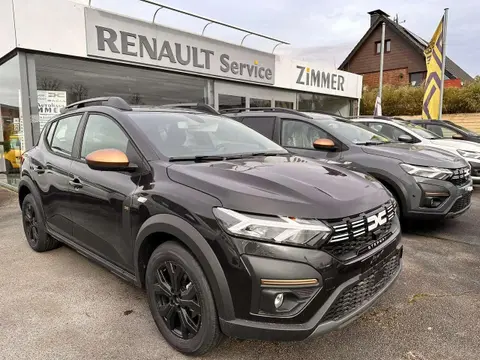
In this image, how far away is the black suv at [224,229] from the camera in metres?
1.95

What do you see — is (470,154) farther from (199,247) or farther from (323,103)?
(323,103)

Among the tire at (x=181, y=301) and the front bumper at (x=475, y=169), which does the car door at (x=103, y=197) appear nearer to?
the tire at (x=181, y=301)

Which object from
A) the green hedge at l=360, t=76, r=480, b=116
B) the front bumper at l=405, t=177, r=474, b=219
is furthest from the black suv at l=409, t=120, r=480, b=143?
the green hedge at l=360, t=76, r=480, b=116

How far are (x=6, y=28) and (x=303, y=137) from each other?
18.6ft

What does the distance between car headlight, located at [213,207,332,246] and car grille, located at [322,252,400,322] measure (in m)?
0.36

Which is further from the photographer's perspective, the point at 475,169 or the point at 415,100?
the point at 415,100

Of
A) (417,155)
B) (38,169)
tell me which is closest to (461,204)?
(417,155)

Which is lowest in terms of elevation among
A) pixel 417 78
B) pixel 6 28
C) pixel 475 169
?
pixel 475 169

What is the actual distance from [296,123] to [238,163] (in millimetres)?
3034

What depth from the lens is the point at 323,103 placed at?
1472cm

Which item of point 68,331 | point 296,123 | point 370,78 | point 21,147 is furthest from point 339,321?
point 370,78

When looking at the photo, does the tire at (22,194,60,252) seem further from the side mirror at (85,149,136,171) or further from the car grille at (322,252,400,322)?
the car grille at (322,252,400,322)

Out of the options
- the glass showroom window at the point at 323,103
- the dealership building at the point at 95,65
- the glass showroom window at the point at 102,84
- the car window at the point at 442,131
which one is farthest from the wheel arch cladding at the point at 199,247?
the glass showroom window at the point at 323,103

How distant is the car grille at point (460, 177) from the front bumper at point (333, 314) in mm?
2602
